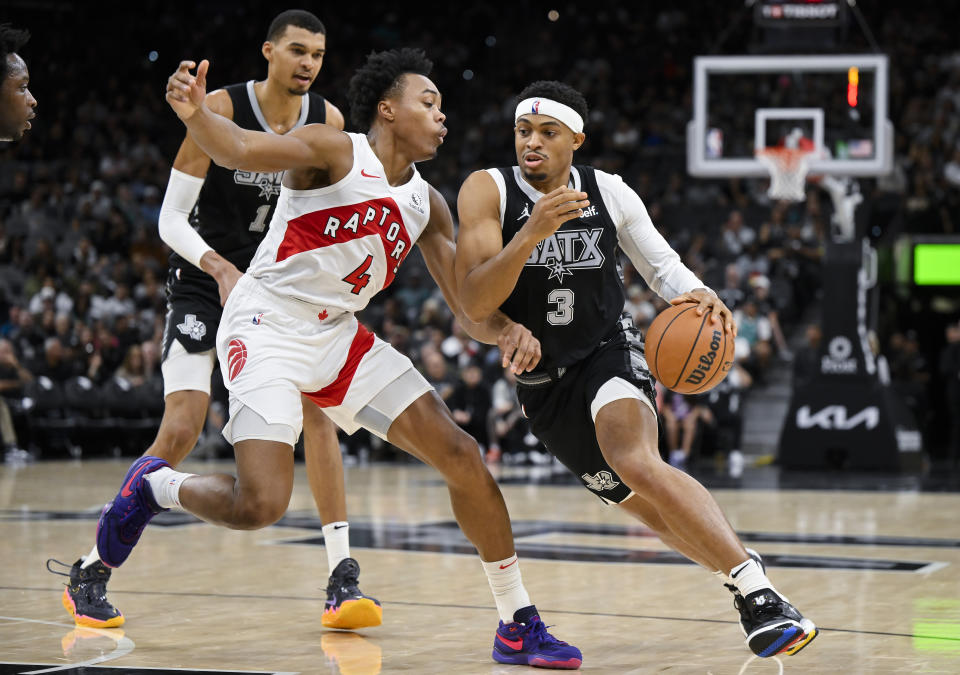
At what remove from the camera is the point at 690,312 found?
14.7 ft

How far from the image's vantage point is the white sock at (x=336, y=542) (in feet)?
17.0

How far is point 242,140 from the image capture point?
4113 millimetres

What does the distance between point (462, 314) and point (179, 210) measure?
1.33 meters

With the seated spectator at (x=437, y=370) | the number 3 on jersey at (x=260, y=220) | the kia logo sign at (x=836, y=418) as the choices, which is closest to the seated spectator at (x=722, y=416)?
the kia logo sign at (x=836, y=418)

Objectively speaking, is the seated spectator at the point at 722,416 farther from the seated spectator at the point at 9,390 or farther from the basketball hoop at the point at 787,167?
the seated spectator at the point at 9,390

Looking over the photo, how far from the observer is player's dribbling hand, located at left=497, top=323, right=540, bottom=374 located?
4289 millimetres

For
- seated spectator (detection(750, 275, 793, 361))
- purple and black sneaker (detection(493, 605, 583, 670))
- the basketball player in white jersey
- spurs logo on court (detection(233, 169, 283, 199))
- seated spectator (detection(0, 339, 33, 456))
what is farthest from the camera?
seated spectator (detection(750, 275, 793, 361))

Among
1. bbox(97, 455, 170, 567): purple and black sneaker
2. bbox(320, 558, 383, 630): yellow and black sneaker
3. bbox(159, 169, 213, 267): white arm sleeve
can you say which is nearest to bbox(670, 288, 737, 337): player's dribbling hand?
bbox(320, 558, 383, 630): yellow and black sneaker

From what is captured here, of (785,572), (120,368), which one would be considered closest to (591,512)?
(785,572)

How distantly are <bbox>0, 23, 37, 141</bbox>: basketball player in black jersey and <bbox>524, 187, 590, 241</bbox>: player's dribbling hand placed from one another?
5.38 ft

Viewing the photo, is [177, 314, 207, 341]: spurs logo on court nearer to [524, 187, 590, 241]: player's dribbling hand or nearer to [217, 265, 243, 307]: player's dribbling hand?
[217, 265, 243, 307]: player's dribbling hand

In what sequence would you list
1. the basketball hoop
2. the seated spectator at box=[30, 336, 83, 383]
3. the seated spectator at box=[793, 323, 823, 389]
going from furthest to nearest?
the seated spectator at box=[30, 336, 83, 383], the seated spectator at box=[793, 323, 823, 389], the basketball hoop

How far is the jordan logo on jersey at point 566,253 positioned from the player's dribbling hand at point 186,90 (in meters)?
1.29

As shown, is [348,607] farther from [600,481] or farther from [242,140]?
[242,140]
